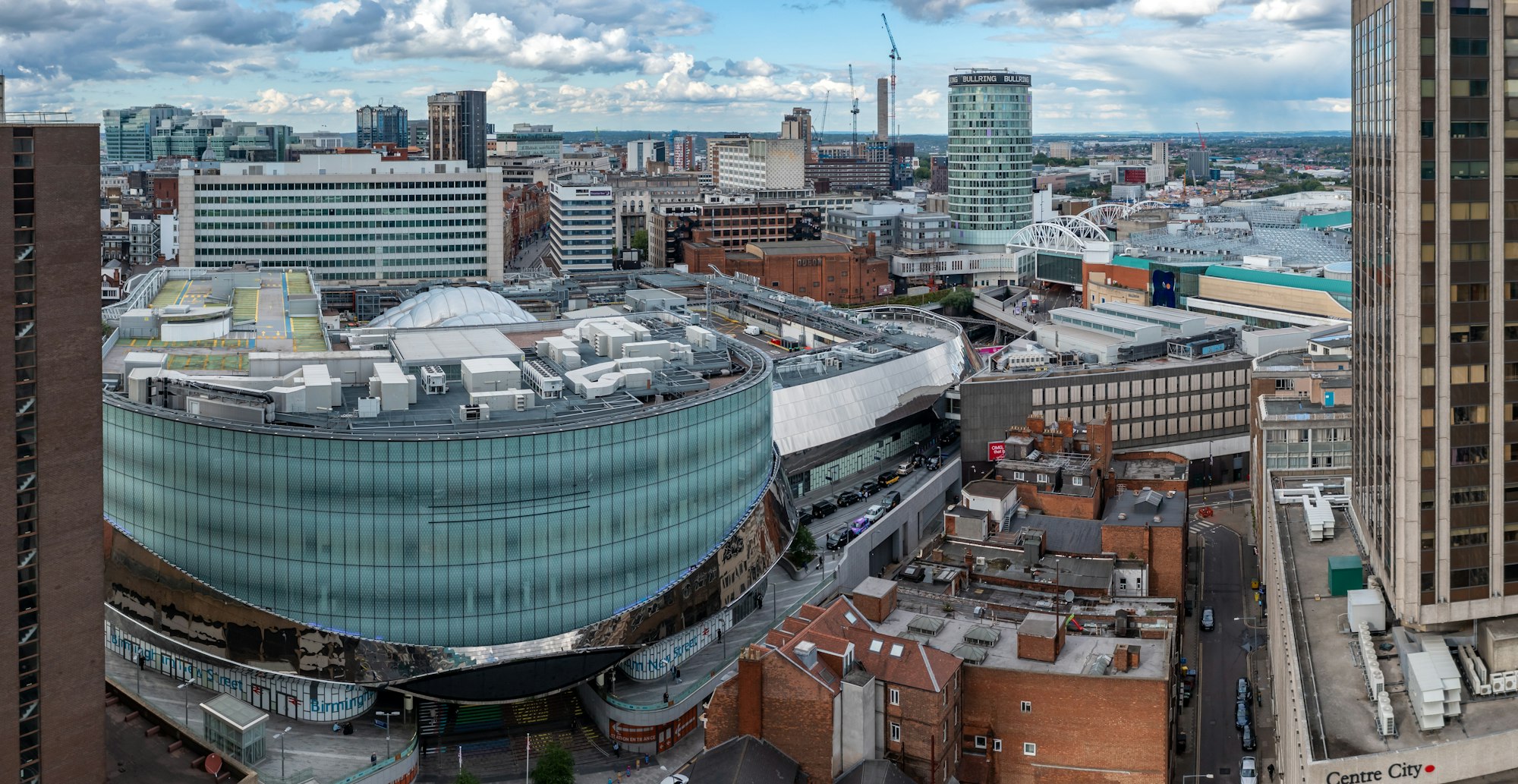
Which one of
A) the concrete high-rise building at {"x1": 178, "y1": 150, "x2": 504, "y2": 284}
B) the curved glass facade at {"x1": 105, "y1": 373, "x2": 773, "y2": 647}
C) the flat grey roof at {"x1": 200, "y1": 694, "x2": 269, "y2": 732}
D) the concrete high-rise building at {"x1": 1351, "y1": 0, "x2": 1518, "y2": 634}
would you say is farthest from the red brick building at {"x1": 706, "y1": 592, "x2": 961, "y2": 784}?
the concrete high-rise building at {"x1": 178, "y1": 150, "x2": 504, "y2": 284}

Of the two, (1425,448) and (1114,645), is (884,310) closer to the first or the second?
(1114,645)

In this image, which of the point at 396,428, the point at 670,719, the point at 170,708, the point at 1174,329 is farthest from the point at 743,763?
the point at 1174,329

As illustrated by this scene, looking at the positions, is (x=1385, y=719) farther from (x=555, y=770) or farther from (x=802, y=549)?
(x=802, y=549)

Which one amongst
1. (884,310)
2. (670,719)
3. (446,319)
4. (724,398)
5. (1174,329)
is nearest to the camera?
(670,719)

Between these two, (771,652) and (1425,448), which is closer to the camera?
(1425,448)

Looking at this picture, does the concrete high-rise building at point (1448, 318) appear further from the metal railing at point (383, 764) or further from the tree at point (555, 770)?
the metal railing at point (383, 764)

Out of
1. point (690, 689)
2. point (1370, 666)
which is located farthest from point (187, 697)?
point (1370, 666)

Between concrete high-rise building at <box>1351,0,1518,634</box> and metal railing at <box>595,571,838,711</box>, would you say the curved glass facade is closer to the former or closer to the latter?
metal railing at <box>595,571,838,711</box>
